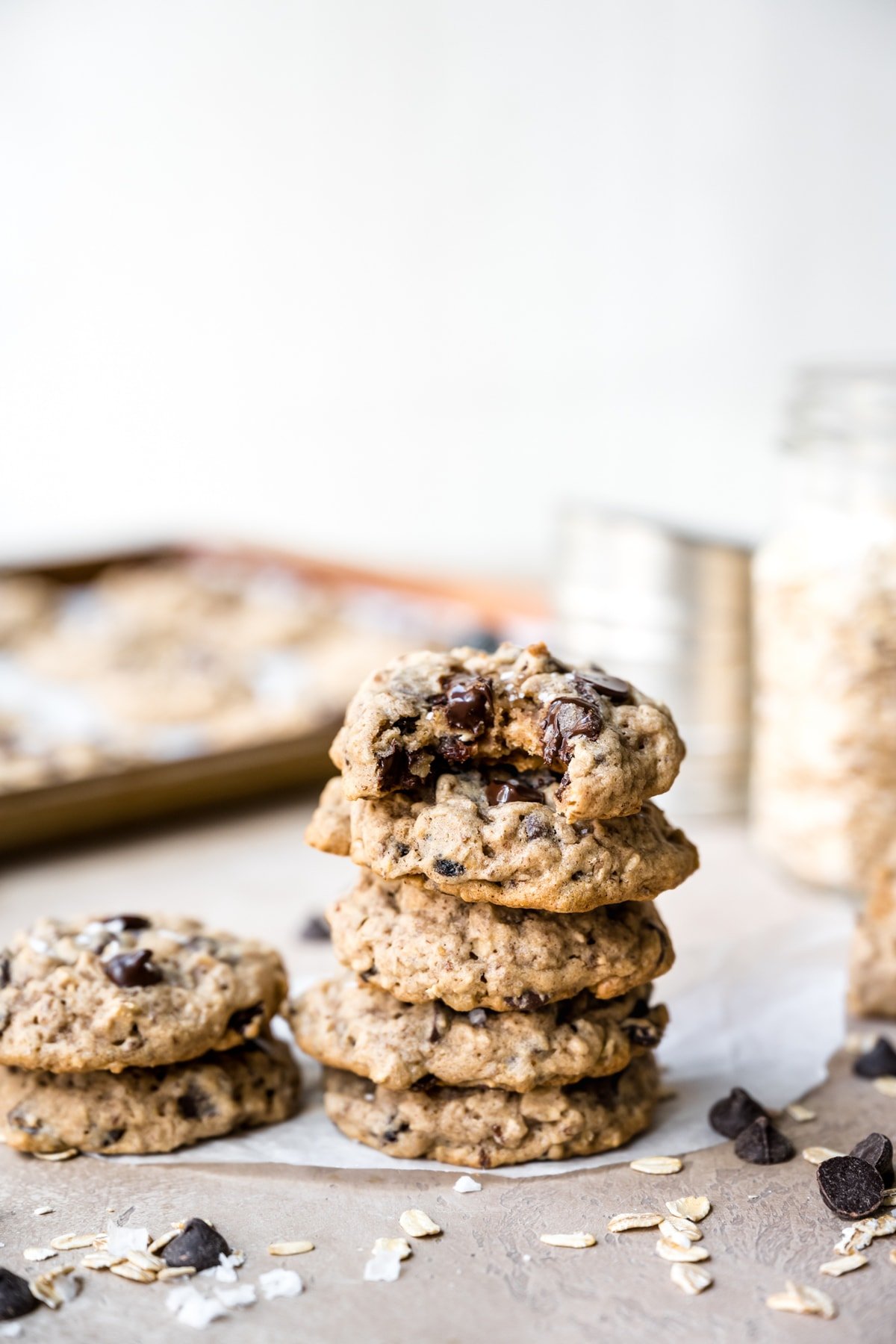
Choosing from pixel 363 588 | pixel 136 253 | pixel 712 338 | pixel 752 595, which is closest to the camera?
pixel 752 595

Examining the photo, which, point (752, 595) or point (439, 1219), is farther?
point (752, 595)

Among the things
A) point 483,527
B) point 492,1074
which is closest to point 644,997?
point 492,1074

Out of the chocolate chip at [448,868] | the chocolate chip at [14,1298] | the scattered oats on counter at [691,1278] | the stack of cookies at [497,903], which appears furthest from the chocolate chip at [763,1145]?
the chocolate chip at [14,1298]

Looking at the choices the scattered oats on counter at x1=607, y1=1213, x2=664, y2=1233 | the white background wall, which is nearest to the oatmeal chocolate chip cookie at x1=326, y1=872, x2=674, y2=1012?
the scattered oats on counter at x1=607, y1=1213, x2=664, y2=1233

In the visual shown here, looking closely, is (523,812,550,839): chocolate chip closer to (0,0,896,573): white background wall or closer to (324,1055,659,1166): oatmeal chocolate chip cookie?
(324,1055,659,1166): oatmeal chocolate chip cookie

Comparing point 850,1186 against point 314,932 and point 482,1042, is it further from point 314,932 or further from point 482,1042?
point 314,932

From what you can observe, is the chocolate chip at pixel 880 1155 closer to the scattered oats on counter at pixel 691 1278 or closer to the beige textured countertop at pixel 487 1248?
the beige textured countertop at pixel 487 1248

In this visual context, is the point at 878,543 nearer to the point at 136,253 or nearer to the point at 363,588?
the point at 363,588

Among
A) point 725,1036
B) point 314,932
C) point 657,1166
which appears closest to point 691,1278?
point 657,1166
